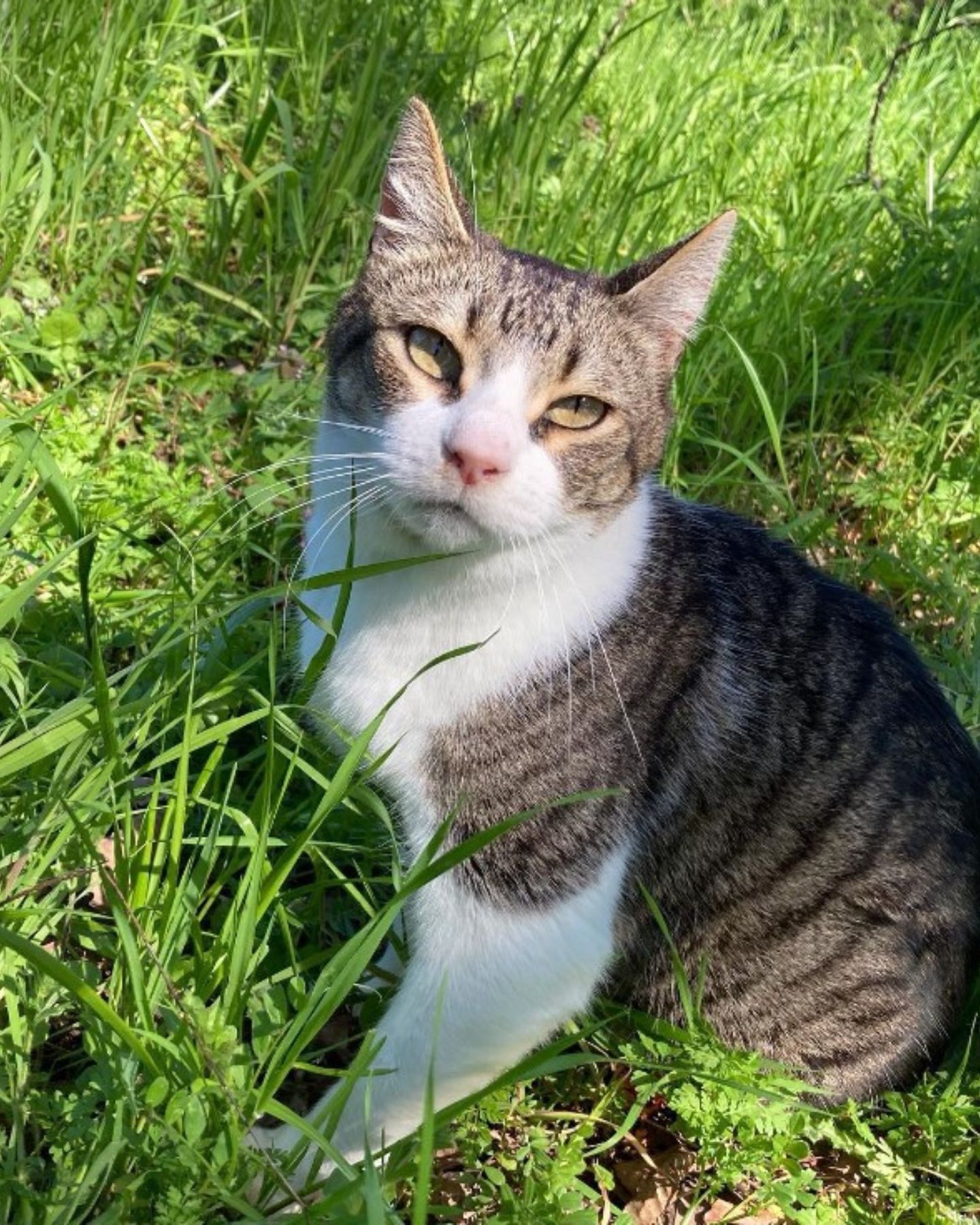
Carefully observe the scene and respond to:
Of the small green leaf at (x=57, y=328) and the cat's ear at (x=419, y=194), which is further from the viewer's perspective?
the small green leaf at (x=57, y=328)

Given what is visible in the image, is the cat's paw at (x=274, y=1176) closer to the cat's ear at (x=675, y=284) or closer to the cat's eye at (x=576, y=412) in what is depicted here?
the cat's eye at (x=576, y=412)

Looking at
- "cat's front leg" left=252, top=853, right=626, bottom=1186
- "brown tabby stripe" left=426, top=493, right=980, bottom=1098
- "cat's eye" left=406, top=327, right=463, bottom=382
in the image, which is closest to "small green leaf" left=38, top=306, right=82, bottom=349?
"cat's eye" left=406, top=327, right=463, bottom=382

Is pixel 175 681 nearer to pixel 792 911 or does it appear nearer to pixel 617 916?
pixel 617 916

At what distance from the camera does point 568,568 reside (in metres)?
1.96

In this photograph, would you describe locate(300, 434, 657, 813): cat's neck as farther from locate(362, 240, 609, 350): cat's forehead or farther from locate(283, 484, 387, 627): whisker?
locate(362, 240, 609, 350): cat's forehead

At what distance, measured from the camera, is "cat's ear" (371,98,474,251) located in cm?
202

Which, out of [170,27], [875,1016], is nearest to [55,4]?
[170,27]

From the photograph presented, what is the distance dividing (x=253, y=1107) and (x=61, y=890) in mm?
494

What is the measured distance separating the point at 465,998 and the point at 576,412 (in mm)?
937

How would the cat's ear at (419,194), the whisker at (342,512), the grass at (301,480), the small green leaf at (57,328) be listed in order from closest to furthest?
the grass at (301,480)
the whisker at (342,512)
the cat's ear at (419,194)
the small green leaf at (57,328)

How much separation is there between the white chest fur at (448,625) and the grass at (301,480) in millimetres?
100

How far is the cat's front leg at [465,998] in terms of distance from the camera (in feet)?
6.16

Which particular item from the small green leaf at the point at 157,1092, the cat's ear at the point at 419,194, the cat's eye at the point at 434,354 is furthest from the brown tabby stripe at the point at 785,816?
the small green leaf at the point at 157,1092

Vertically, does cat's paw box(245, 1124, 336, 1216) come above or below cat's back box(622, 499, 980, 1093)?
below
